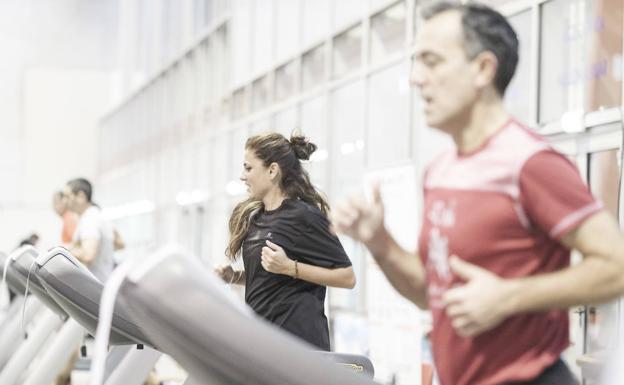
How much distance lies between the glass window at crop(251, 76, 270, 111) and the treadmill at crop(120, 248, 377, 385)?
977cm

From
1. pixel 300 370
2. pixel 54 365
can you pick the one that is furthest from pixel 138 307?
pixel 54 365

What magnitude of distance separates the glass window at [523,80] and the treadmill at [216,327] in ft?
14.9

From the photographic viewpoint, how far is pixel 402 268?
1.77 metres

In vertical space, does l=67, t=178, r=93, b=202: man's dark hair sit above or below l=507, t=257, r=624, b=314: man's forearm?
above

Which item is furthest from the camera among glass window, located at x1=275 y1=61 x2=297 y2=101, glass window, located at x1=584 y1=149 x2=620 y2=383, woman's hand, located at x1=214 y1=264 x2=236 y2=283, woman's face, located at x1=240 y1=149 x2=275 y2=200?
glass window, located at x1=275 y1=61 x2=297 y2=101

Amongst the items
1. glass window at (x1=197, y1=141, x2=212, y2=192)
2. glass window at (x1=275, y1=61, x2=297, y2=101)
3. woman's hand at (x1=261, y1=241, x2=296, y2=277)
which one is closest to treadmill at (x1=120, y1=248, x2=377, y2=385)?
woman's hand at (x1=261, y1=241, x2=296, y2=277)

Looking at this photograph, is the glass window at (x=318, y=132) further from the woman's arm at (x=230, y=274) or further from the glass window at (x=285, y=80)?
the woman's arm at (x=230, y=274)

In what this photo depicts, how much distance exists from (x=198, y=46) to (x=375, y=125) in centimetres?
747

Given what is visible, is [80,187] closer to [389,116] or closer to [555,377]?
[389,116]

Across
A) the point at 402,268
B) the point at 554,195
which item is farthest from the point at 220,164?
the point at 554,195

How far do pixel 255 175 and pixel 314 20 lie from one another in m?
6.74

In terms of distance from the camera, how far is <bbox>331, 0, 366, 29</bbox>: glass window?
8826 millimetres

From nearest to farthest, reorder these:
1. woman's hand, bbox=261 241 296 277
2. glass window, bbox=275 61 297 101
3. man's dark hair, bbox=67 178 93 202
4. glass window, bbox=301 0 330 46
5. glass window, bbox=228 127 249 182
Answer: woman's hand, bbox=261 241 296 277 → man's dark hair, bbox=67 178 93 202 → glass window, bbox=301 0 330 46 → glass window, bbox=275 61 297 101 → glass window, bbox=228 127 249 182

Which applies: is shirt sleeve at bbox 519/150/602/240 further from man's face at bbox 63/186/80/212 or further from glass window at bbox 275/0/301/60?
glass window at bbox 275/0/301/60
